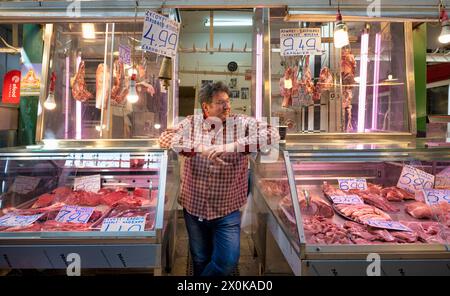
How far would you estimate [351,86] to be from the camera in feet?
15.8

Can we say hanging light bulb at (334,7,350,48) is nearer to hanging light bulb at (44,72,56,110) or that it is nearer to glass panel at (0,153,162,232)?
glass panel at (0,153,162,232)

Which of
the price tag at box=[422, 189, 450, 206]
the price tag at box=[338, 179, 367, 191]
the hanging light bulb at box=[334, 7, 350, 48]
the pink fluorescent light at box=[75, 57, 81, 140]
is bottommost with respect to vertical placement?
the price tag at box=[422, 189, 450, 206]

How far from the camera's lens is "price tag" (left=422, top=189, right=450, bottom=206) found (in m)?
2.95

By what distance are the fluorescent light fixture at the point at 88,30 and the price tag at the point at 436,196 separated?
4.40 metres

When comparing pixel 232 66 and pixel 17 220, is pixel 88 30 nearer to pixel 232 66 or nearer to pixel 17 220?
pixel 17 220

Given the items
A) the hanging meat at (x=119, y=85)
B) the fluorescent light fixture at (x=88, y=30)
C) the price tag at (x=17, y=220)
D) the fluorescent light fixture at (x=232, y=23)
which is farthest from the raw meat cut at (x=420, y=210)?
the fluorescent light fixture at (x=232, y=23)

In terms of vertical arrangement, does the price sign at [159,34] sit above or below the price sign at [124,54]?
below

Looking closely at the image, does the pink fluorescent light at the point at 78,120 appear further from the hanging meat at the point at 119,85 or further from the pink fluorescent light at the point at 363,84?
the pink fluorescent light at the point at 363,84

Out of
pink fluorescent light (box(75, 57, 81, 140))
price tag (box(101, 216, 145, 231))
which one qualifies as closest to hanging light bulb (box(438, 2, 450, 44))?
price tag (box(101, 216, 145, 231))

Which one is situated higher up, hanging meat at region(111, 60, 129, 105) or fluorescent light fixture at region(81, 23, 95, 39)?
fluorescent light fixture at region(81, 23, 95, 39)

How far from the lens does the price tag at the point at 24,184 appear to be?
10.1ft

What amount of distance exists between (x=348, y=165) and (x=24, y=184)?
299 centimetres

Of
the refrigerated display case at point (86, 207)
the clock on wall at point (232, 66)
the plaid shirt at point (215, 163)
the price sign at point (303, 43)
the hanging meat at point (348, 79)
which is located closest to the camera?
the refrigerated display case at point (86, 207)

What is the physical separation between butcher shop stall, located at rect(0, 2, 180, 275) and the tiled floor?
0.58 meters
